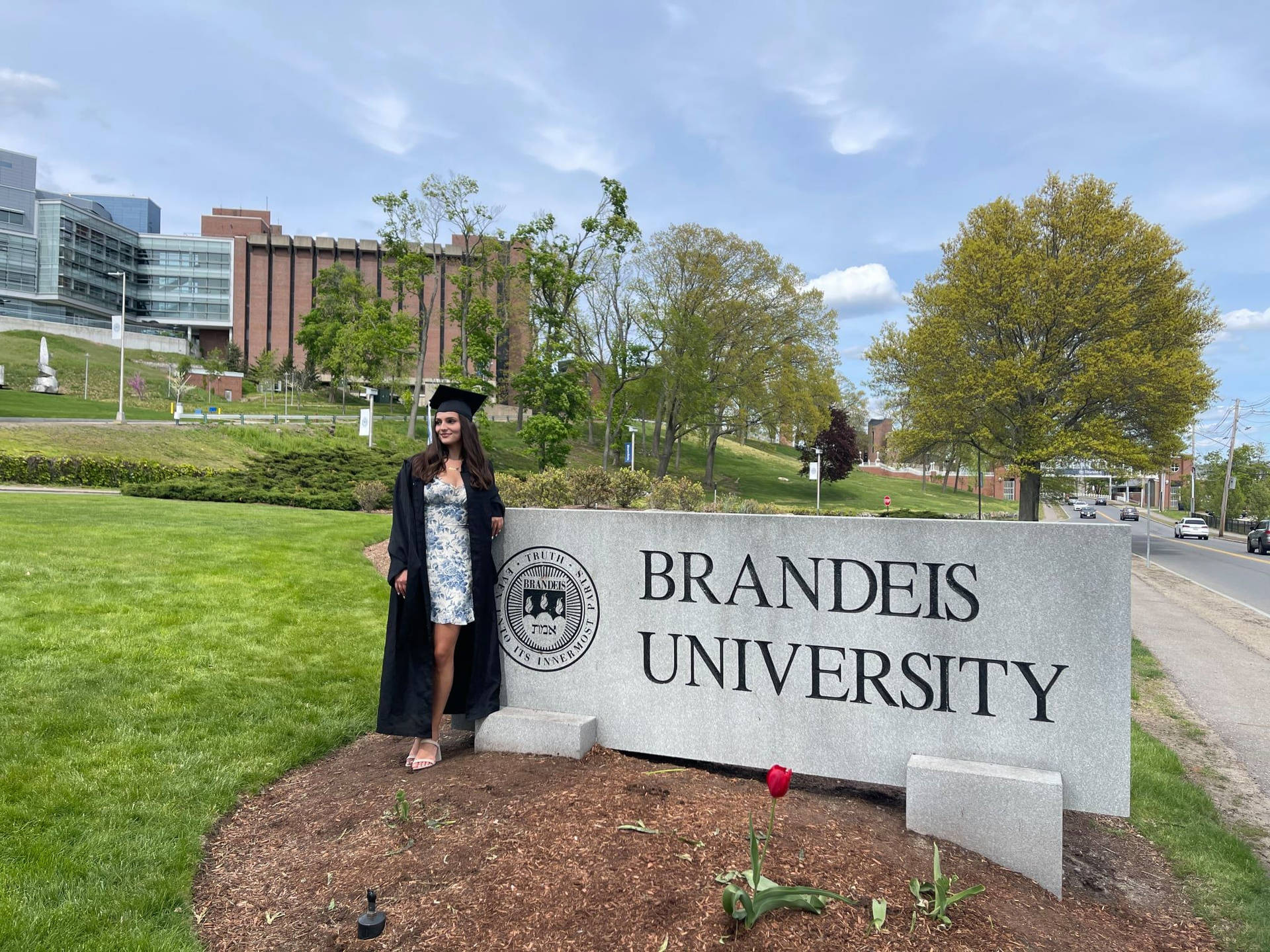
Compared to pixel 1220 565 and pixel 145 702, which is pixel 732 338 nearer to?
pixel 1220 565

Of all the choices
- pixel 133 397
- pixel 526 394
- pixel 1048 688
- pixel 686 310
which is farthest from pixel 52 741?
pixel 133 397

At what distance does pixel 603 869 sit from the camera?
2881 millimetres

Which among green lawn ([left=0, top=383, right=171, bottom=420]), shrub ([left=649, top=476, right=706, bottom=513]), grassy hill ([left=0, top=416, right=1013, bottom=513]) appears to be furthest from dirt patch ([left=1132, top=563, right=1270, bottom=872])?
green lawn ([left=0, top=383, right=171, bottom=420])

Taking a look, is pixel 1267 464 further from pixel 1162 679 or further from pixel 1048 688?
pixel 1048 688

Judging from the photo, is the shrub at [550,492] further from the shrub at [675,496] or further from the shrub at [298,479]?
the shrub at [298,479]

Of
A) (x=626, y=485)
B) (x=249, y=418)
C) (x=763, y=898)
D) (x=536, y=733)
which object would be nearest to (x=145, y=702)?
(x=536, y=733)

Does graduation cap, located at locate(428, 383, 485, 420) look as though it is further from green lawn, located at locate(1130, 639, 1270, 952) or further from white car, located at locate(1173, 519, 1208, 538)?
white car, located at locate(1173, 519, 1208, 538)

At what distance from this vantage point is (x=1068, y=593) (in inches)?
132

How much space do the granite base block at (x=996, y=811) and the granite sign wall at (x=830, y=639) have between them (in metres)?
0.19

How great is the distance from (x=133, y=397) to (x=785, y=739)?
62.7 m

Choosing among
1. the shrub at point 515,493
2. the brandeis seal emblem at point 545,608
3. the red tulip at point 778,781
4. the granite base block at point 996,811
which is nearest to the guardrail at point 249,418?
the shrub at point 515,493

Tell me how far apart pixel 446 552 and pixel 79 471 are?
24.5 m

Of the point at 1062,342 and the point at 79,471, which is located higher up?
the point at 1062,342

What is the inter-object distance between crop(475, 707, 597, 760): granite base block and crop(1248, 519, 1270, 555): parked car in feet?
117
